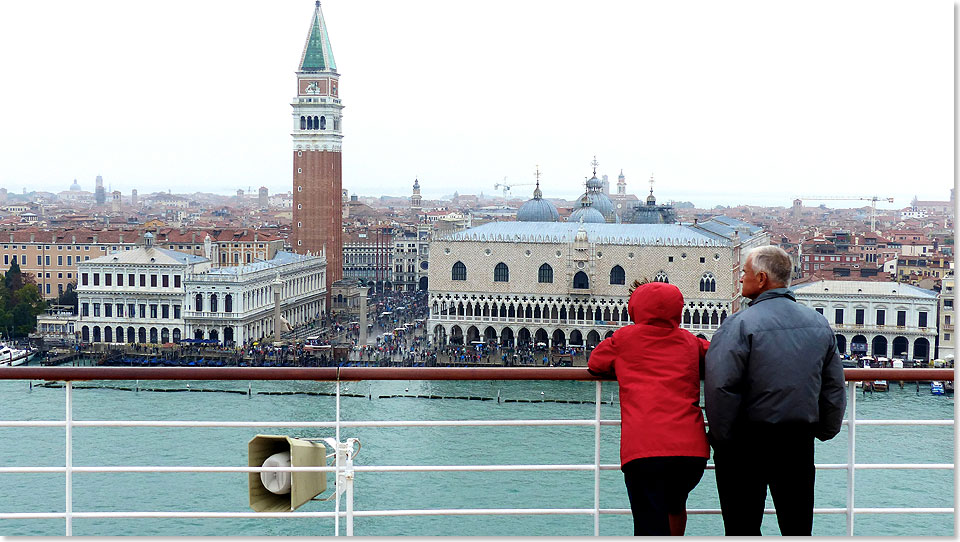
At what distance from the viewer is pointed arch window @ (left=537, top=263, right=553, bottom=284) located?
13.5m

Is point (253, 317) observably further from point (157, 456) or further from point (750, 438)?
point (750, 438)

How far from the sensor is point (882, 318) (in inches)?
504

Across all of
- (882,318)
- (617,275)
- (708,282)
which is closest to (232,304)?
(617,275)

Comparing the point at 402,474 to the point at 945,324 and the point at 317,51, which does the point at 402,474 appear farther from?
the point at 317,51

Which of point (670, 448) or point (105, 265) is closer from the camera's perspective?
point (670, 448)

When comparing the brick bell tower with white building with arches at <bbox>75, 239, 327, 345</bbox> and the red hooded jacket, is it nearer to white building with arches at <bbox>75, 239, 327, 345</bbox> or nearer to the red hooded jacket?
white building with arches at <bbox>75, 239, 327, 345</bbox>

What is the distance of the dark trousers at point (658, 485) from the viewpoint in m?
0.94

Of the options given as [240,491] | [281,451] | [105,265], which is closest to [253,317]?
[105,265]

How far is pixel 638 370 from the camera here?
951 mm

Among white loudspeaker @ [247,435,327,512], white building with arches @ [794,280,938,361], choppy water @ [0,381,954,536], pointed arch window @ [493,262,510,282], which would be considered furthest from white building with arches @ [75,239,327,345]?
white loudspeaker @ [247,435,327,512]

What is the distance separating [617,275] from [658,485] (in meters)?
12.6

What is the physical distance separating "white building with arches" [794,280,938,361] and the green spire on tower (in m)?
7.89

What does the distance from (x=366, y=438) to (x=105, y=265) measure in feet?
26.3

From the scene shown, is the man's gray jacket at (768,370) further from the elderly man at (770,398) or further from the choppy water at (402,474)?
the choppy water at (402,474)
